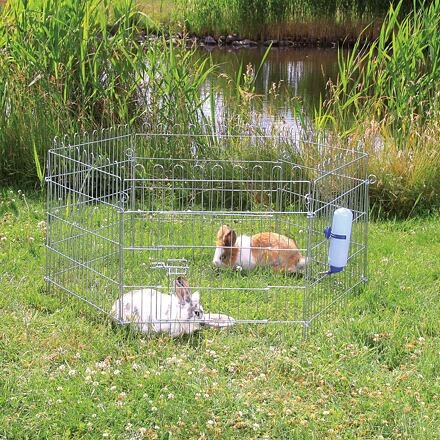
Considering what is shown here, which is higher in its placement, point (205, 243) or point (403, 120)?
point (403, 120)

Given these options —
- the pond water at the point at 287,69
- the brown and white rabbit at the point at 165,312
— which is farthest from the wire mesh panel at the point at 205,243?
the pond water at the point at 287,69

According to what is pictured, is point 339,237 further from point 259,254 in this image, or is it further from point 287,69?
point 287,69

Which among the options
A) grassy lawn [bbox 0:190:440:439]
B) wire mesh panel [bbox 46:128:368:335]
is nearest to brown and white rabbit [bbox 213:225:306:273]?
wire mesh panel [bbox 46:128:368:335]

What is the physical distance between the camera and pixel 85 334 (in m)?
4.39

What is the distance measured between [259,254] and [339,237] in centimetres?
74

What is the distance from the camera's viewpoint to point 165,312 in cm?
443

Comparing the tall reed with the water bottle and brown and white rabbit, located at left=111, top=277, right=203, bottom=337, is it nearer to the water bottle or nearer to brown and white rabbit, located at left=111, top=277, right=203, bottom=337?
the water bottle

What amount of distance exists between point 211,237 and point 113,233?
2.23 ft

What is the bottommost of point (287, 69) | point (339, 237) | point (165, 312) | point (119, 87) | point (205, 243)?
point (287, 69)

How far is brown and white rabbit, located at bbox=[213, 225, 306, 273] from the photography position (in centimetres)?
532

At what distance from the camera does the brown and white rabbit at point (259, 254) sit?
532cm

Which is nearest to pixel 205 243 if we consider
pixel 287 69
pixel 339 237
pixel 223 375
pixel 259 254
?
pixel 259 254

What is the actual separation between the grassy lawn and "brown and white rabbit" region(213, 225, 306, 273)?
1.74ft

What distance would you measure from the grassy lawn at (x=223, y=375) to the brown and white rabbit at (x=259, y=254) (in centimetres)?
53
